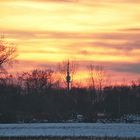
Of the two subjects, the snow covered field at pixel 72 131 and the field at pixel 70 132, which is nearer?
the field at pixel 70 132

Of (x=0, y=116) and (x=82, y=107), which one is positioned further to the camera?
(x=82, y=107)

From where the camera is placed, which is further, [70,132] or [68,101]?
[68,101]

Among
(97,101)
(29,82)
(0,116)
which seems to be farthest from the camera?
(29,82)

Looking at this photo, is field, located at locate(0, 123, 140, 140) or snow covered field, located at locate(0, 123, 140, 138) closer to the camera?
field, located at locate(0, 123, 140, 140)

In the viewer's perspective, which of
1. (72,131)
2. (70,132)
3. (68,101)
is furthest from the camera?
(68,101)

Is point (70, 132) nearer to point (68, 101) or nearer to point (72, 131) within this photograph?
point (72, 131)

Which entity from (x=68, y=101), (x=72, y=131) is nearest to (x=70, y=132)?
(x=72, y=131)

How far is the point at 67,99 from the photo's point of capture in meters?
105

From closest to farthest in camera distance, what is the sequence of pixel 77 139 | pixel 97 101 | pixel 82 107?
pixel 77 139 → pixel 82 107 → pixel 97 101

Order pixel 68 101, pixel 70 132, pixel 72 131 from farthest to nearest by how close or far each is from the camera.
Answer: pixel 68 101 < pixel 72 131 < pixel 70 132

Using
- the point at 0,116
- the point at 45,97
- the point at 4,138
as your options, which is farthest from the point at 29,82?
the point at 4,138

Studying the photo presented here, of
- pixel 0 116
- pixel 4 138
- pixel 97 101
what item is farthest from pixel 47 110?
pixel 4 138

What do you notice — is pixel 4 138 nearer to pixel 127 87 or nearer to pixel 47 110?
pixel 47 110

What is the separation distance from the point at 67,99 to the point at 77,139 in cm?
7202
